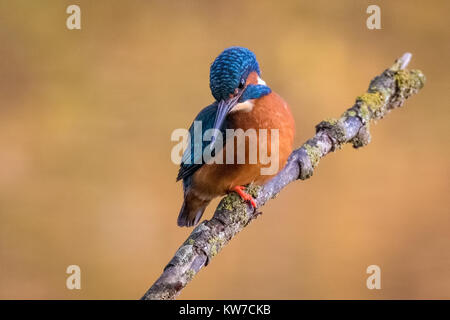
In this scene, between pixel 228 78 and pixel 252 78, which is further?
pixel 252 78

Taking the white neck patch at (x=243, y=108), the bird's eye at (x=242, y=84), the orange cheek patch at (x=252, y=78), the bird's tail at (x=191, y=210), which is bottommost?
the bird's tail at (x=191, y=210)

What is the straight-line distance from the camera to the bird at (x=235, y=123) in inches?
82.2

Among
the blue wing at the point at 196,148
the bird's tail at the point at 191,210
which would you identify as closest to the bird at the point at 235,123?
the blue wing at the point at 196,148

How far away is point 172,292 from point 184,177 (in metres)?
0.85

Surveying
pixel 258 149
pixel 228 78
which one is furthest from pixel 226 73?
pixel 258 149

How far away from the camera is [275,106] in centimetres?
229

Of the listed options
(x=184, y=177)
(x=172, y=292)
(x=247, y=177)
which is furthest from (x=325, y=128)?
(x=172, y=292)

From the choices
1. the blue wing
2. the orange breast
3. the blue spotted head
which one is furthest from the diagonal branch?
the blue spotted head

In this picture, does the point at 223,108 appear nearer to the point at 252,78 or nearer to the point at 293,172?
the point at 252,78

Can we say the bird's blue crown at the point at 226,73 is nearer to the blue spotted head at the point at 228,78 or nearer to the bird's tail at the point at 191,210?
the blue spotted head at the point at 228,78

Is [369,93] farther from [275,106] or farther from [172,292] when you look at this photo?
[172,292]

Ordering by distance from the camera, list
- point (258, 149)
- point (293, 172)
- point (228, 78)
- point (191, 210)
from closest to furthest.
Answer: point (228, 78)
point (258, 149)
point (293, 172)
point (191, 210)

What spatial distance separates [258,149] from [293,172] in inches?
9.4

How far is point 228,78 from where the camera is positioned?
6.79 feet
